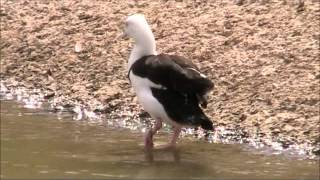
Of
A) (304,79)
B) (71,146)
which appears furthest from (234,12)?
(71,146)

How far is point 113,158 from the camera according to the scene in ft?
24.5

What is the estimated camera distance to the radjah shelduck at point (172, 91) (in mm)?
7707

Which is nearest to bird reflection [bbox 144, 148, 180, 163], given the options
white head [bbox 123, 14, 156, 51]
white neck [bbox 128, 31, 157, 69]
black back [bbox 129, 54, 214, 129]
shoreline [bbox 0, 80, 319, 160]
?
black back [bbox 129, 54, 214, 129]

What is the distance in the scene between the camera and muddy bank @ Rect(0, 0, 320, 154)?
8.82 m

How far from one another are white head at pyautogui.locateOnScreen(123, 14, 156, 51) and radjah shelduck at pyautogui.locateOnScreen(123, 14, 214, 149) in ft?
0.81

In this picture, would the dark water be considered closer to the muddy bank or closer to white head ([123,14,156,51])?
the muddy bank

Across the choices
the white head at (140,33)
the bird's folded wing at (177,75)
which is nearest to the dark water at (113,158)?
the bird's folded wing at (177,75)

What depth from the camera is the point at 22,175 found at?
268 inches

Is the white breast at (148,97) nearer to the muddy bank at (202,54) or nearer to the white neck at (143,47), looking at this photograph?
the white neck at (143,47)

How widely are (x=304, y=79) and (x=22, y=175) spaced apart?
3790 mm

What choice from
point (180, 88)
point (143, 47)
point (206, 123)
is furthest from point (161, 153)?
point (143, 47)

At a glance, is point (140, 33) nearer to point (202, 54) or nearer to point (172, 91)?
point (172, 91)

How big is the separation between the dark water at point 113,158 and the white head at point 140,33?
872 millimetres

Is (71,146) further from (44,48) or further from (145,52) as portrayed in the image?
(44,48)
